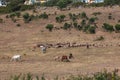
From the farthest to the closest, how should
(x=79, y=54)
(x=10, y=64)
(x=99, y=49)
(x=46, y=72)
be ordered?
(x=99, y=49), (x=79, y=54), (x=10, y=64), (x=46, y=72)

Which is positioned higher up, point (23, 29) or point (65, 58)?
point (65, 58)

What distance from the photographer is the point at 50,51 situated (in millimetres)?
29688

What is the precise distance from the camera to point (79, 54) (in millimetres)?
27891

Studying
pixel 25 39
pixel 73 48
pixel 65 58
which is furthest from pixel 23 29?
pixel 65 58

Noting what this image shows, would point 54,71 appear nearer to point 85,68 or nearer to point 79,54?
point 85,68

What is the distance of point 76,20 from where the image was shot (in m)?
Result: 47.3

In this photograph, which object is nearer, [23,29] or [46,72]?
[46,72]

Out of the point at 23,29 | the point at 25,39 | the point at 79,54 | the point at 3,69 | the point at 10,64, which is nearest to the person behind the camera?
the point at 3,69

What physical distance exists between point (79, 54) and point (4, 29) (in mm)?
16628

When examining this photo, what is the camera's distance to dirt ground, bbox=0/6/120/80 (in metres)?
21.3

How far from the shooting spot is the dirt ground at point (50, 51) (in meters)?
21.3

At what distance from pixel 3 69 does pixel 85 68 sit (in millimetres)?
3621

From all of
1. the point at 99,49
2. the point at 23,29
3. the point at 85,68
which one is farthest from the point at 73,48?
the point at 23,29

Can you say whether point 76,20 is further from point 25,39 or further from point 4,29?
point 25,39
